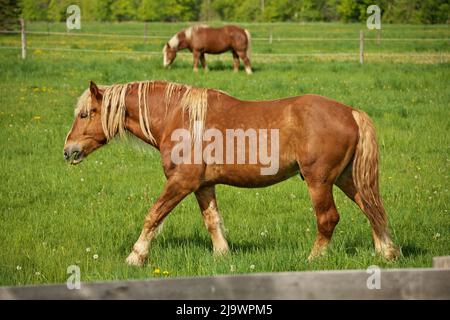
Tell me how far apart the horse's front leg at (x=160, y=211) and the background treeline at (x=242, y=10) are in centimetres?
5751

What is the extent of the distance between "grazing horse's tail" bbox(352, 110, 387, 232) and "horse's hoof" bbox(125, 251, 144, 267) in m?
2.12

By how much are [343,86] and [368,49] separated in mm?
18241

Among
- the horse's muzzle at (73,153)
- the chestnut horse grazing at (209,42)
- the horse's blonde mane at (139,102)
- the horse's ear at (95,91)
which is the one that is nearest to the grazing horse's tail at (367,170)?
the horse's blonde mane at (139,102)

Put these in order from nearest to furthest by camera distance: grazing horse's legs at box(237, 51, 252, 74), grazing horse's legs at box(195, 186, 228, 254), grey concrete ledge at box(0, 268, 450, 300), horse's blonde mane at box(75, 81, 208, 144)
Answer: grey concrete ledge at box(0, 268, 450, 300), horse's blonde mane at box(75, 81, 208, 144), grazing horse's legs at box(195, 186, 228, 254), grazing horse's legs at box(237, 51, 252, 74)

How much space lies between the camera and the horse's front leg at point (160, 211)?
629 centimetres

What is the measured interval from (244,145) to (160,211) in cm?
100

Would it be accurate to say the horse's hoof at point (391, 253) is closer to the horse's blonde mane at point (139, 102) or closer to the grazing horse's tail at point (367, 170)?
the grazing horse's tail at point (367, 170)

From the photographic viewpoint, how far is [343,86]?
19.0m

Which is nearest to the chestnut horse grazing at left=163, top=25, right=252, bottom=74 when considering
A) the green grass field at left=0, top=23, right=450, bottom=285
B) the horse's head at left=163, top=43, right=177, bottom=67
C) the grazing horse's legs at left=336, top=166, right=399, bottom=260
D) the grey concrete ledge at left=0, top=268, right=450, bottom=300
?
the horse's head at left=163, top=43, right=177, bottom=67

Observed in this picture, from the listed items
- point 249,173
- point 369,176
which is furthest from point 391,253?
point 249,173

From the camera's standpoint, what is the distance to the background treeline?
71.2m

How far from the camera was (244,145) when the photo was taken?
6.34 metres

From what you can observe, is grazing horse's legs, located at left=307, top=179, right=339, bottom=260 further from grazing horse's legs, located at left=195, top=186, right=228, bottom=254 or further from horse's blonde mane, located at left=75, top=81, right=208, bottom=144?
horse's blonde mane, located at left=75, top=81, right=208, bottom=144
